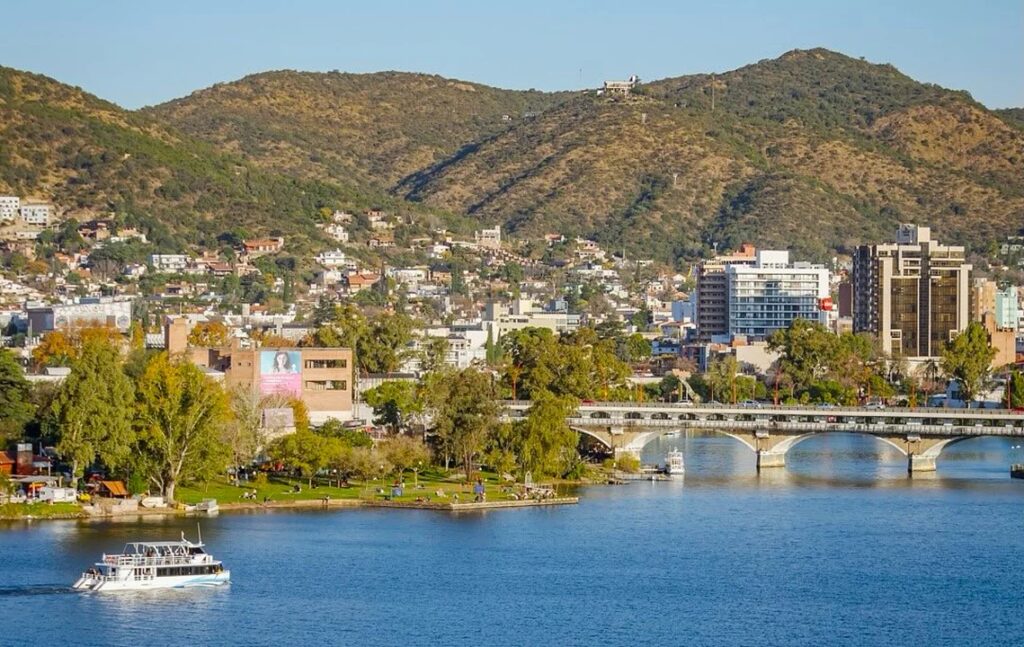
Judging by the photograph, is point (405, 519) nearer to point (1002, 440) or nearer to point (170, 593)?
point (170, 593)

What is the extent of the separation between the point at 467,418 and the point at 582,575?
2697cm

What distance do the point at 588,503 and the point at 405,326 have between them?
5086 cm

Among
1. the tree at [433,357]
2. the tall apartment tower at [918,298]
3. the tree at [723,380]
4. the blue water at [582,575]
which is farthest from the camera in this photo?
the tall apartment tower at [918,298]

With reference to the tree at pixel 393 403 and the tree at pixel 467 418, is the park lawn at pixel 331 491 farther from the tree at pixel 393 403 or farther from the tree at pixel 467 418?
the tree at pixel 393 403

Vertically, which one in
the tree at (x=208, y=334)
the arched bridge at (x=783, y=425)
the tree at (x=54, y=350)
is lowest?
the arched bridge at (x=783, y=425)

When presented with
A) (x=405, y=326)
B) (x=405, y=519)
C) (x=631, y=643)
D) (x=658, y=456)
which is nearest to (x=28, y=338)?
(x=405, y=326)

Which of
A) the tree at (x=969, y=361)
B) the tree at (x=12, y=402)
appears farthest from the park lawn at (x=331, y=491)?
the tree at (x=969, y=361)

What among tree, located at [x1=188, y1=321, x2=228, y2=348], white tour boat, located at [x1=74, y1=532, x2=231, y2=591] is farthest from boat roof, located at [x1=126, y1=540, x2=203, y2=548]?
tree, located at [x1=188, y1=321, x2=228, y2=348]

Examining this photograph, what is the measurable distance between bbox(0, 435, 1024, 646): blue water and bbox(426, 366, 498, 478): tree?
5846 millimetres

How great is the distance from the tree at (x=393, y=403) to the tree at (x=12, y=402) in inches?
766

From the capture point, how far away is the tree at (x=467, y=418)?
102000 mm

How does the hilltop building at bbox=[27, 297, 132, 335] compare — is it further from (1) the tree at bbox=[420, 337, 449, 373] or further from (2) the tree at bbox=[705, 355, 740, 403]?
(2) the tree at bbox=[705, 355, 740, 403]

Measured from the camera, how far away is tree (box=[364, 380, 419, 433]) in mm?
114312

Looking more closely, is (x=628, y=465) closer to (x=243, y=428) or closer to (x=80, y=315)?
(x=243, y=428)
